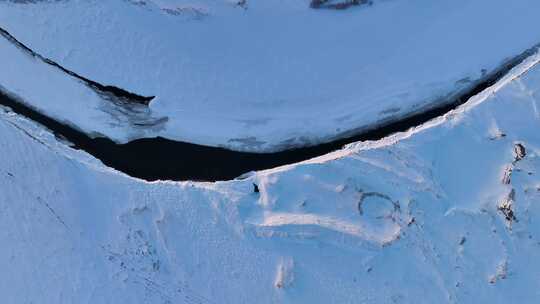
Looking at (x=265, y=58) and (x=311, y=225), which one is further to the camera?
(x=265, y=58)

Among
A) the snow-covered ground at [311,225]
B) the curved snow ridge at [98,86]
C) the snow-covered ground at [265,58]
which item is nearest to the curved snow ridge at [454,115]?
the snow-covered ground at [311,225]

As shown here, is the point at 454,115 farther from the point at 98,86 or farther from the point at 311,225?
the point at 98,86

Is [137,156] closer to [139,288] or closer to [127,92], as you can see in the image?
[127,92]

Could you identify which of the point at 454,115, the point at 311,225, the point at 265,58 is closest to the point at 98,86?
the point at 265,58

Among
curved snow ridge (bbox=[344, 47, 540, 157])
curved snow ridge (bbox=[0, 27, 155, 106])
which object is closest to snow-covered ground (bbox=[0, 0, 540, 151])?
curved snow ridge (bbox=[0, 27, 155, 106])

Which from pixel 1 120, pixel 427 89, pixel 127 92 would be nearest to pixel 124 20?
pixel 127 92

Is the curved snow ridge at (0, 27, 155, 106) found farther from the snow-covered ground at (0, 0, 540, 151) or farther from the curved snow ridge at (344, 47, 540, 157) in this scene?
the curved snow ridge at (344, 47, 540, 157)

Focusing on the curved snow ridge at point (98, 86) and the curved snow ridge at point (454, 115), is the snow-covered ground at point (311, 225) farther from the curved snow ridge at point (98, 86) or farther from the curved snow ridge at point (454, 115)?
the curved snow ridge at point (98, 86)
